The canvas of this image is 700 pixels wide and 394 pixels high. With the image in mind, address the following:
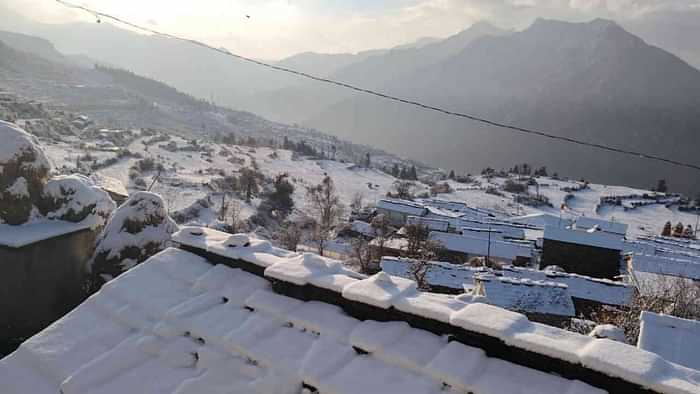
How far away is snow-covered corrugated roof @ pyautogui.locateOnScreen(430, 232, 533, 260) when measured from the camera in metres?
31.4

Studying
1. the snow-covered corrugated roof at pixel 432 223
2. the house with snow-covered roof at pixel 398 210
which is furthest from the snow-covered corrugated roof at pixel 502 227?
the house with snow-covered roof at pixel 398 210

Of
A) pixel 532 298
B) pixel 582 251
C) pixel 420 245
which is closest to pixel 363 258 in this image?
pixel 420 245

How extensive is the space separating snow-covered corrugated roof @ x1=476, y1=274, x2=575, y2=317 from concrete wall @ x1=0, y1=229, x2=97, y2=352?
1356 centimetres

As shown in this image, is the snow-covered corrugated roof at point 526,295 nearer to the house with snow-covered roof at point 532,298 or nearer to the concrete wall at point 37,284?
the house with snow-covered roof at point 532,298

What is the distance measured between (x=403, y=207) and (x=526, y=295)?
2824cm

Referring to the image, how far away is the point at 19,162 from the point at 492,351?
9.34 metres

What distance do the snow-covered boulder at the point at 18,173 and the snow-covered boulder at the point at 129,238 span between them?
1565mm

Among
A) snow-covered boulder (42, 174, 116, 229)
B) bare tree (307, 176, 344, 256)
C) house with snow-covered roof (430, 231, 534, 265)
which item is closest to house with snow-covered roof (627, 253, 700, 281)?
house with snow-covered roof (430, 231, 534, 265)

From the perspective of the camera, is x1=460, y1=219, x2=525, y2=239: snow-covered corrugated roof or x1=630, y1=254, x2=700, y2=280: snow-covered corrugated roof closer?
x1=630, y1=254, x2=700, y2=280: snow-covered corrugated roof

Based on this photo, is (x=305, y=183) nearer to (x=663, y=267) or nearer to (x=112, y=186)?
(x=112, y=186)

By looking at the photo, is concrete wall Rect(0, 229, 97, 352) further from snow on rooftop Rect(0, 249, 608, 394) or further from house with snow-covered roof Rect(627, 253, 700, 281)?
house with snow-covered roof Rect(627, 253, 700, 281)

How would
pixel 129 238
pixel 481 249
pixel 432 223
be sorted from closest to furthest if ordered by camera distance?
pixel 129 238 → pixel 481 249 → pixel 432 223

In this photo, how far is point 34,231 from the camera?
8375 mm

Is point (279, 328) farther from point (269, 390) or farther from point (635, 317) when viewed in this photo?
point (635, 317)
